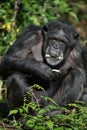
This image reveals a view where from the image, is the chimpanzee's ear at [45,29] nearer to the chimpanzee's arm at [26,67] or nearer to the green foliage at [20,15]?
the chimpanzee's arm at [26,67]

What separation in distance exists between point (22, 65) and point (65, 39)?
89 centimetres

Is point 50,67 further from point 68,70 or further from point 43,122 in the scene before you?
point 43,122

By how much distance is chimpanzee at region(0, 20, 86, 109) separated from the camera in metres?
7.97

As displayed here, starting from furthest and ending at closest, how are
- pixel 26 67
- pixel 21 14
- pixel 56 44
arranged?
pixel 21 14, pixel 56 44, pixel 26 67

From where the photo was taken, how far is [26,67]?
8016mm

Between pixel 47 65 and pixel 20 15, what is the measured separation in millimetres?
3294

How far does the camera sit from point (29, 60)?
26.5 ft

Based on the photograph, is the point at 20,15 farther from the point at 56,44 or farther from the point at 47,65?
the point at 47,65

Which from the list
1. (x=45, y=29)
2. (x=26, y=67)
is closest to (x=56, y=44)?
(x=45, y=29)

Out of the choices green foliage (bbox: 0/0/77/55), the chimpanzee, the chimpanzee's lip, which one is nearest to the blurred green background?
green foliage (bbox: 0/0/77/55)

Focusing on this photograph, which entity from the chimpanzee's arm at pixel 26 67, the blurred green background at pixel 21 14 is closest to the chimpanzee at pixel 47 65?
the chimpanzee's arm at pixel 26 67

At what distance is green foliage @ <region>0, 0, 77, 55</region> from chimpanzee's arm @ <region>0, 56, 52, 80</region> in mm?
2487

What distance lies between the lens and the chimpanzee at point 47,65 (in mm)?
7969

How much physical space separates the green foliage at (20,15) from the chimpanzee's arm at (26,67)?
8.16 feet
